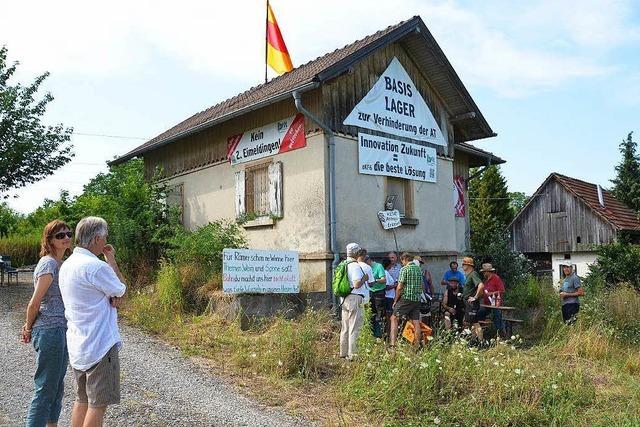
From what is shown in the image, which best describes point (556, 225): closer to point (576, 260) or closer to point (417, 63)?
point (576, 260)

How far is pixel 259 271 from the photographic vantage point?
9.30m

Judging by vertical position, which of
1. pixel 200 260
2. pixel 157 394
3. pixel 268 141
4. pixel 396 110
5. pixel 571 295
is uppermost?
pixel 396 110

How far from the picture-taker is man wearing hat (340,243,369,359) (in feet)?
25.2

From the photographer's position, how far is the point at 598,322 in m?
9.83

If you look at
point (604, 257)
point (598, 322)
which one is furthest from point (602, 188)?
point (598, 322)

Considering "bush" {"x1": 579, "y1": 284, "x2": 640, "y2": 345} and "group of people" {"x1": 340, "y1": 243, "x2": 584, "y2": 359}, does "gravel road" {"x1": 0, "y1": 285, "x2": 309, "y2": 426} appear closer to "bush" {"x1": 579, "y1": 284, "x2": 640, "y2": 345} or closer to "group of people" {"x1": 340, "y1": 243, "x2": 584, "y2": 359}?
"group of people" {"x1": 340, "y1": 243, "x2": 584, "y2": 359}

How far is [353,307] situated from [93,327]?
4.49 meters

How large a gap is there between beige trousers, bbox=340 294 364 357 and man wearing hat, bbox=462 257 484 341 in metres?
2.52

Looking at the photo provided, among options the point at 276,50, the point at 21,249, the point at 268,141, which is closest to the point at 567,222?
the point at 276,50

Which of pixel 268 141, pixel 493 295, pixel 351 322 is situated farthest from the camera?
pixel 268 141

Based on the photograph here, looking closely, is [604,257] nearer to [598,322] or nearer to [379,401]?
[598,322]

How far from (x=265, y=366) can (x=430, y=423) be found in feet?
7.68

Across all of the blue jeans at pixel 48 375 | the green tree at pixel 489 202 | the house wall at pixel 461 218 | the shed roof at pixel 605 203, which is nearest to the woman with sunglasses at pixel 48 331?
the blue jeans at pixel 48 375

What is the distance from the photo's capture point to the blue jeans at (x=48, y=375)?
412cm
